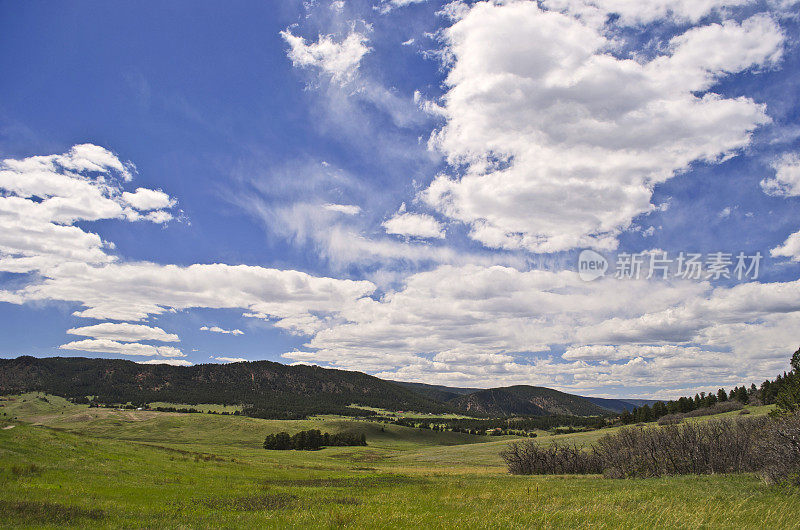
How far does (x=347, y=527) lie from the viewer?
14930 millimetres

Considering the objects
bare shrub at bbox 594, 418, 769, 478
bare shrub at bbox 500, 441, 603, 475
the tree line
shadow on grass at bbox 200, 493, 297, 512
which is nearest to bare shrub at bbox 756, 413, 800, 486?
the tree line

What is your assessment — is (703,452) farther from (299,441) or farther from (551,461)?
(299,441)

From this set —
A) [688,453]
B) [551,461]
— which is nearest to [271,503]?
[688,453]

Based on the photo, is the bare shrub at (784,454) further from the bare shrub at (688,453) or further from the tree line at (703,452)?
the bare shrub at (688,453)

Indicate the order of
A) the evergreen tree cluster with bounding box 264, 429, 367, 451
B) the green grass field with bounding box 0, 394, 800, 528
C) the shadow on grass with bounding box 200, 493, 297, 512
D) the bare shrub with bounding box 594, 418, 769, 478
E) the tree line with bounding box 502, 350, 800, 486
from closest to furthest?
the green grass field with bounding box 0, 394, 800, 528
the shadow on grass with bounding box 200, 493, 297, 512
the tree line with bounding box 502, 350, 800, 486
the bare shrub with bounding box 594, 418, 769, 478
the evergreen tree cluster with bounding box 264, 429, 367, 451

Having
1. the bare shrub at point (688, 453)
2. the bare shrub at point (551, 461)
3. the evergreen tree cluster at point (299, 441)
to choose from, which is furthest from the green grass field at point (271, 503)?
the evergreen tree cluster at point (299, 441)

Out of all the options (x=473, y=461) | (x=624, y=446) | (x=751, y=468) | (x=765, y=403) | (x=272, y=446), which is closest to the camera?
(x=751, y=468)

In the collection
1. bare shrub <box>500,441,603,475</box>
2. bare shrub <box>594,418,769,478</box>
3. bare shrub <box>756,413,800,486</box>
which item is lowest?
bare shrub <box>500,441,603,475</box>

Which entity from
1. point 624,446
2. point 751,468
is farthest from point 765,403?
point 751,468

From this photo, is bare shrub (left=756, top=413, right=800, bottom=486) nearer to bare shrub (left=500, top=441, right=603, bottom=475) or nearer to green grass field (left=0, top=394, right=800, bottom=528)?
green grass field (left=0, top=394, right=800, bottom=528)

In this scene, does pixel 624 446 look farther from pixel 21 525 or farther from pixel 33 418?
pixel 33 418

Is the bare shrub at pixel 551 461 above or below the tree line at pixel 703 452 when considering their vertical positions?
below

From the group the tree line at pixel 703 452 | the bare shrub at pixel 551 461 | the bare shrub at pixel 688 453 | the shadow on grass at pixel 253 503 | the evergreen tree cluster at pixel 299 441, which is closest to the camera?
the shadow on grass at pixel 253 503

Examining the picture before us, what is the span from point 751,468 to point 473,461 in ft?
213
